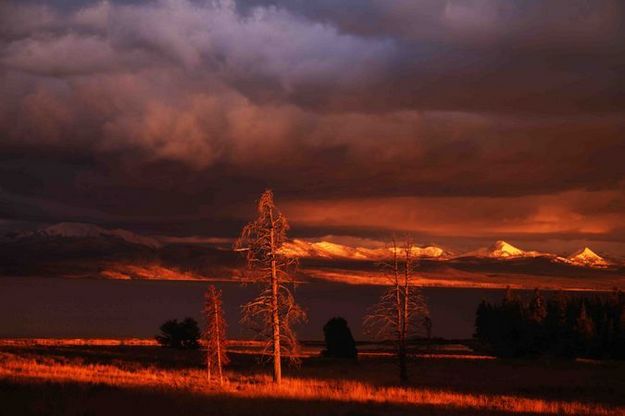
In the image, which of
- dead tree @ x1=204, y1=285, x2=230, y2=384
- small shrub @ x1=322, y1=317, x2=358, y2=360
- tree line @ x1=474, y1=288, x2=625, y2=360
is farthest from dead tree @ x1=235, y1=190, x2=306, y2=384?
tree line @ x1=474, y1=288, x2=625, y2=360

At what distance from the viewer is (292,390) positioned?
29.3 meters

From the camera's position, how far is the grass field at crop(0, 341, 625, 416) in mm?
20828

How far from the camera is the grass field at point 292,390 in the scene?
2083 centimetres

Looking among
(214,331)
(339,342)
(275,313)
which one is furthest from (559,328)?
(275,313)

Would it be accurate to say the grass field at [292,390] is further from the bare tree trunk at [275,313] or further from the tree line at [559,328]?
the tree line at [559,328]

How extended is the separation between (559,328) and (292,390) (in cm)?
5827

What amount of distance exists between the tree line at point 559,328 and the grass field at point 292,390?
2019 cm

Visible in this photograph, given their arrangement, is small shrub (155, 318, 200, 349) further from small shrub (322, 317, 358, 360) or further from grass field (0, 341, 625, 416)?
grass field (0, 341, 625, 416)

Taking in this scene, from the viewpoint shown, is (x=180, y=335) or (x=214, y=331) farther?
(x=180, y=335)

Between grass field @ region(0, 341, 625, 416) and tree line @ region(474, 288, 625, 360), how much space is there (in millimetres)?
20185

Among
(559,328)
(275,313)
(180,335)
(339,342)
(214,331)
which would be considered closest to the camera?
(275,313)

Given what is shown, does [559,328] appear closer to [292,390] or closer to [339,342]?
[339,342]

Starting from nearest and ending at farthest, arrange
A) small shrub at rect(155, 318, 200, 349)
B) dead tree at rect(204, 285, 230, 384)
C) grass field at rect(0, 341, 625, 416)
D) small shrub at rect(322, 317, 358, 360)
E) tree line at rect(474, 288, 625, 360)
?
grass field at rect(0, 341, 625, 416)
dead tree at rect(204, 285, 230, 384)
small shrub at rect(322, 317, 358, 360)
small shrub at rect(155, 318, 200, 349)
tree line at rect(474, 288, 625, 360)

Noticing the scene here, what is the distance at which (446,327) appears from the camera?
556ft
